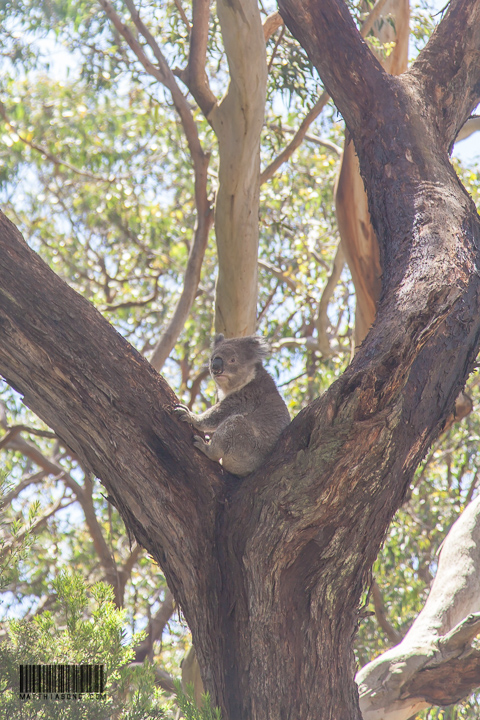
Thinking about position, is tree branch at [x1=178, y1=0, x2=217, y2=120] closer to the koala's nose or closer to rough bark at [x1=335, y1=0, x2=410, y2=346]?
rough bark at [x1=335, y1=0, x2=410, y2=346]

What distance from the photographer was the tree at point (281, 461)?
7.82 ft

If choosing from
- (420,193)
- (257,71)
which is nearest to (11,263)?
(420,193)

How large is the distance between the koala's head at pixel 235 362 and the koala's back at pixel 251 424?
0.19ft

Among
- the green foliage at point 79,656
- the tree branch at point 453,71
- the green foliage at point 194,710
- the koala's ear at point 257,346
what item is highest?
the tree branch at point 453,71

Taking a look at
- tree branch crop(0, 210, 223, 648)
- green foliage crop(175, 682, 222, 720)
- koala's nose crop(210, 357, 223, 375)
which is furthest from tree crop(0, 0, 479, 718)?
koala's nose crop(210, 357, 223, 375)

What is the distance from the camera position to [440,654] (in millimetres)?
3312

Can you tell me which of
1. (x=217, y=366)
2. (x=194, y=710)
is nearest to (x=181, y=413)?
(x=217, y=366)

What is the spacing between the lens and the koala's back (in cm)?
313

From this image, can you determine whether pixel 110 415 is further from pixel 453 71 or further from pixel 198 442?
pixel 453 71

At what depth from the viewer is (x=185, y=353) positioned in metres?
7.42

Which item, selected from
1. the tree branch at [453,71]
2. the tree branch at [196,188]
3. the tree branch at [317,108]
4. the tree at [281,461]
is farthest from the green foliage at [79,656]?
the tree branch at [317,108]

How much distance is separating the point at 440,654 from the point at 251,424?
1451 mm

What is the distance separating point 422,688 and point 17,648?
208 centimetres

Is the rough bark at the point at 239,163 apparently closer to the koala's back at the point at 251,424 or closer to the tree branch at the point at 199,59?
the tree branch at the point at 199,59
